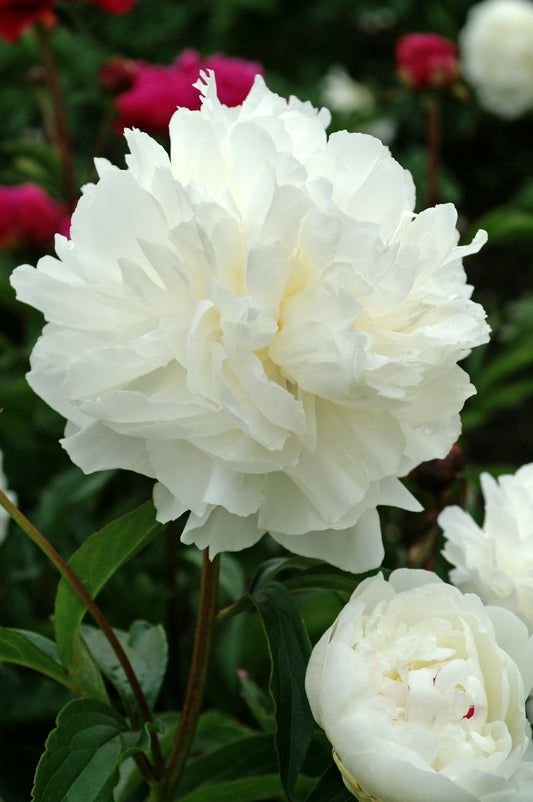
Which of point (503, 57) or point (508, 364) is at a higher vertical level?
point (503, 57)

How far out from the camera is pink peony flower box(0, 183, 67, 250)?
124cm

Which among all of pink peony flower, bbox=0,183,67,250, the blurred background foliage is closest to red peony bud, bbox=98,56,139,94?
the blurred background foliage

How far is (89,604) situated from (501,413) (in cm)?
170

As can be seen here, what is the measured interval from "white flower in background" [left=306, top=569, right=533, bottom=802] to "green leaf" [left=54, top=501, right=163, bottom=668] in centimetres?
12

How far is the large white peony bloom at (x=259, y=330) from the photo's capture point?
41 cm

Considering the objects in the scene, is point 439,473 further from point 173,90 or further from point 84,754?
point 173,90

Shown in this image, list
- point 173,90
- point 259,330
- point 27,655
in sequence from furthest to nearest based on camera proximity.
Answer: point 173,90
point 27,655
point 259,330

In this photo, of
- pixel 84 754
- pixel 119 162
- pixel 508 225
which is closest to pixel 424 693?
pixel 84 754

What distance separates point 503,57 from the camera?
1.81 metres

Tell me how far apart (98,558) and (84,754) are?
0.33 ft

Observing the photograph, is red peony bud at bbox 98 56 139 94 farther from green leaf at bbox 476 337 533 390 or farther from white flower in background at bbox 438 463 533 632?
white flower in background at bbox 438 463 533 632

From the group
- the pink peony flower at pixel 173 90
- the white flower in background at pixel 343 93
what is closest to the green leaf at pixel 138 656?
the pink peony flower at pixel 173 90

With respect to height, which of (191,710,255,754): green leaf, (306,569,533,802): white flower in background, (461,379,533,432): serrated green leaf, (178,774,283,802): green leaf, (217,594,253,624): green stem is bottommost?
(461,379,533,432): serrated green leaf

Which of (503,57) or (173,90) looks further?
(503,57)
